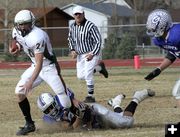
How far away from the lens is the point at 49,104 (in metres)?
7.69

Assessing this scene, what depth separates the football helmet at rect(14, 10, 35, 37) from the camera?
7707mm

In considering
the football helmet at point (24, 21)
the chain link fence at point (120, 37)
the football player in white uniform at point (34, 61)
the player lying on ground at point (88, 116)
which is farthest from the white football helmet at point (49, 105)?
the chain link fence at point (120, 37)

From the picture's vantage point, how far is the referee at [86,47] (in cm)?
1127

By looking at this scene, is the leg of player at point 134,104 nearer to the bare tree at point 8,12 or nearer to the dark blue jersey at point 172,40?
the dark blue jersey at point 172,40

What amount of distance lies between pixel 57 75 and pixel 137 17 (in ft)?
159

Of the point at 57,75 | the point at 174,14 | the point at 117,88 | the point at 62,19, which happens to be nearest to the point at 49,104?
the point at 57,75

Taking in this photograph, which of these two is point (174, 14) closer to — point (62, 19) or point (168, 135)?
point (62, 19)

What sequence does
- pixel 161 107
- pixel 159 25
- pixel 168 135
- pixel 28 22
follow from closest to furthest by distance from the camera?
pixel 168 135
pixel 159 25
pixel 28 22
pixel 161 107

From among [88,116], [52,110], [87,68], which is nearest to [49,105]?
[52,110]

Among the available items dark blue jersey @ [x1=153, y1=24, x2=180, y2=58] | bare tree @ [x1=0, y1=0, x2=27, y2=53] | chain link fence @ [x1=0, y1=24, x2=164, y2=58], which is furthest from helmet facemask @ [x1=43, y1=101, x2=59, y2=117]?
bare tree @ [x1=0, y1=0, x2=27, y2=53]

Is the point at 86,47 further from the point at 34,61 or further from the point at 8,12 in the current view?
the point at 8,12

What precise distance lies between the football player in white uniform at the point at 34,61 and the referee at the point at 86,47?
123 inches

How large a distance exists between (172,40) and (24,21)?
1957 mm

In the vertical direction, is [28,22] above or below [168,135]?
above
